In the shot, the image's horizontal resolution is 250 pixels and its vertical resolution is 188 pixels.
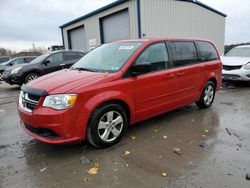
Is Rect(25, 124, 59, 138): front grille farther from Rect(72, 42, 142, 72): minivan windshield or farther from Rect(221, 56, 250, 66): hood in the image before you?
Rect(221, 56, 250, 66): hood

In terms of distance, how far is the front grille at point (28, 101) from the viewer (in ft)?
11.0

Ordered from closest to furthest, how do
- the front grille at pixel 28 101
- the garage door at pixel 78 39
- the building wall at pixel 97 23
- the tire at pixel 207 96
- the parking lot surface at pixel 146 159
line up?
1. the parking lot surface at pixel 146 159
2. the front grille at pixel 28 101
3. the tire at pixel 207 96
4. the building wall at pixel 97 23
5. the garage door at pixel 78 39

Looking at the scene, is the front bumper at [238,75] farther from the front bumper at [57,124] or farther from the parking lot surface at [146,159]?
the front bumper at [57,124]

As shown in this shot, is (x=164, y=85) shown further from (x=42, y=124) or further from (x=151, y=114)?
(x=42, y=124)

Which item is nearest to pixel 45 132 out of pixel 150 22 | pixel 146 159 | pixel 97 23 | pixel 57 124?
pixel 57 124

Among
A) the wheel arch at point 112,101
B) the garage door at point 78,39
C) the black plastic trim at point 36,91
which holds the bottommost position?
the wheel arch at point 112,101

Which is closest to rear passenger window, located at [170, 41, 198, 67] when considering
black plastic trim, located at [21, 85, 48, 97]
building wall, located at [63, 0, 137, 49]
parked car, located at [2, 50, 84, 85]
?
black plastic trim, located at [21, 85, 48, 97]

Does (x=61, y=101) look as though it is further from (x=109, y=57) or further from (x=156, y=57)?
(x=156, y=57)

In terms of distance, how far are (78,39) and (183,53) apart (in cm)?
1837

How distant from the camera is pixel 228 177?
2791mm

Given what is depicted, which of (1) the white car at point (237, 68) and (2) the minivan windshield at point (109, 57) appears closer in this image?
(2) the minivan windshield at point (109, 57)

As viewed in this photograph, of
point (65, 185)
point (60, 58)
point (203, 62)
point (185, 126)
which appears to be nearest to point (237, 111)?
point (203, 62)

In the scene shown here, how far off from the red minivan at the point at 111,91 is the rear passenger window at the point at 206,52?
23 centimetres

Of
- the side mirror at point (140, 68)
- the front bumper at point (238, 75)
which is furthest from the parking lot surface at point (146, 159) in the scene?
the front bumper at point (238, 75)
